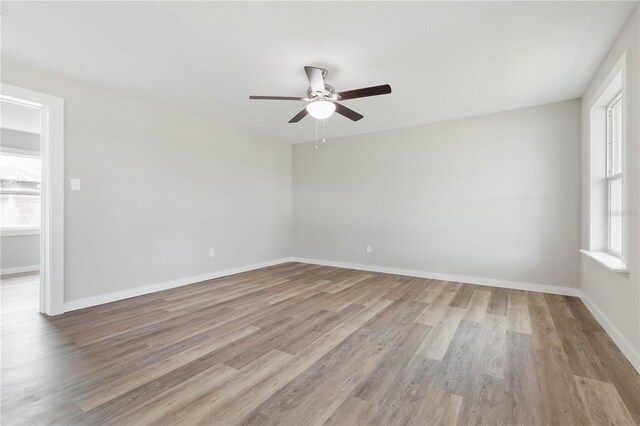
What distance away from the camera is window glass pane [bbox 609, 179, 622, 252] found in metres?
2.80

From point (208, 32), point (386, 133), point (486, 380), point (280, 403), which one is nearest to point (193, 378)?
point (280, 403)

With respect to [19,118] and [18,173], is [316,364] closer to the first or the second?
[19,118]

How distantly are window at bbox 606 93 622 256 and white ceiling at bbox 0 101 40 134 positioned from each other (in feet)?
22.1

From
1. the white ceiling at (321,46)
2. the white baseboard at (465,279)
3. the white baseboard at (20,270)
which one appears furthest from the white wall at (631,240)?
the white baseboard at (20,270)

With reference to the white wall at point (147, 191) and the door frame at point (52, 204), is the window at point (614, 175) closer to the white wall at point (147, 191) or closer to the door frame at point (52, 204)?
the white wall at point (147, 191)

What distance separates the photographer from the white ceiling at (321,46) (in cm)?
201

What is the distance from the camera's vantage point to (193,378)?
6.00 ft

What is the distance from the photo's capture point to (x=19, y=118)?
14.6 ft

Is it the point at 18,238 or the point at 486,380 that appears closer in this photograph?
the point at 486,380

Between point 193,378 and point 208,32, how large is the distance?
244 cm

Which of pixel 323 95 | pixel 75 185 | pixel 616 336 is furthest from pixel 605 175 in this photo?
pixel 75 185

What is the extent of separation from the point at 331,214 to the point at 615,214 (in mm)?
3814

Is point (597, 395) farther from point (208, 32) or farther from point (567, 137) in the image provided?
point (208, 32)

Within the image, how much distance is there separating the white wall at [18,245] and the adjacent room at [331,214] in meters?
0.04
